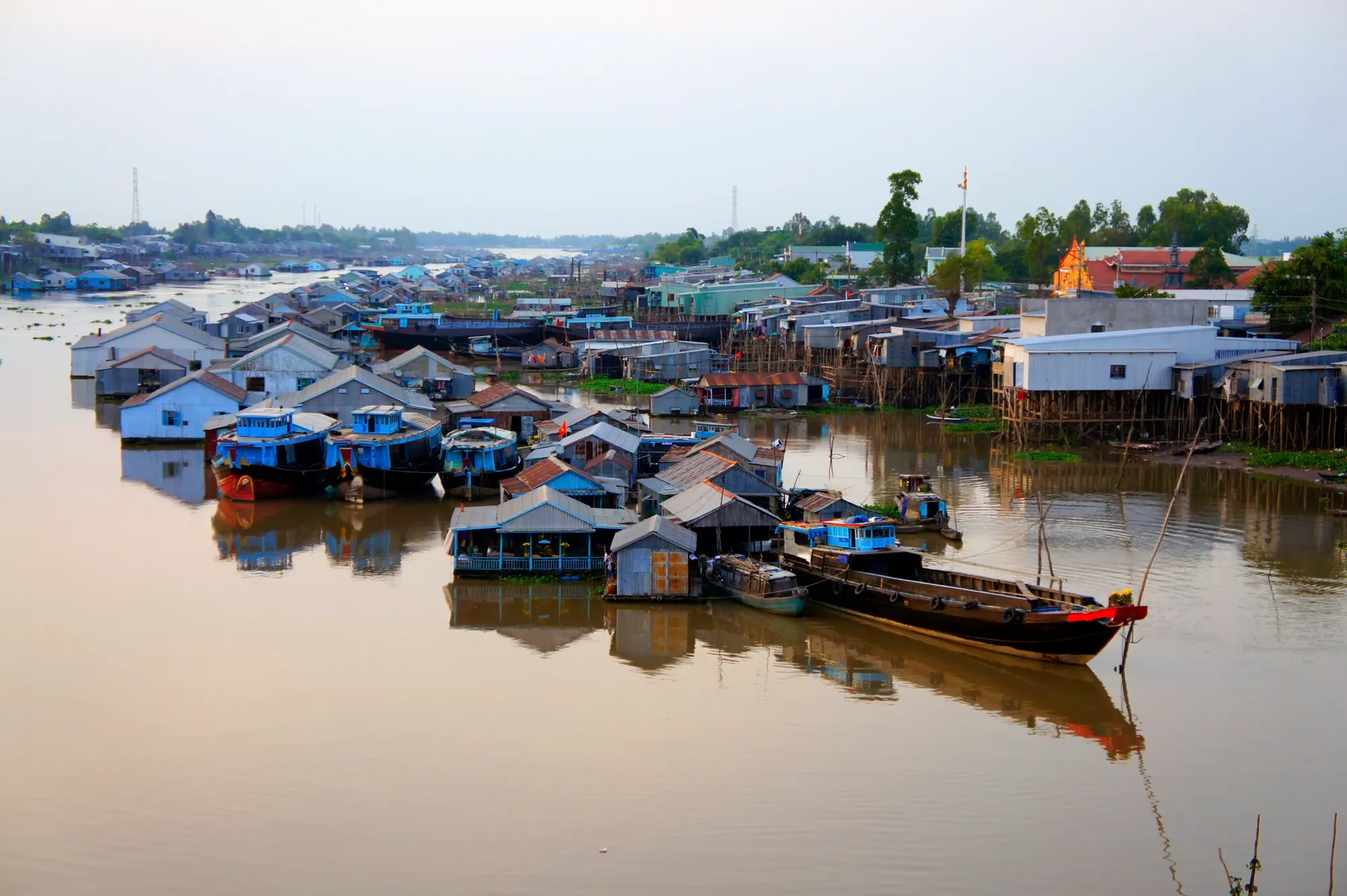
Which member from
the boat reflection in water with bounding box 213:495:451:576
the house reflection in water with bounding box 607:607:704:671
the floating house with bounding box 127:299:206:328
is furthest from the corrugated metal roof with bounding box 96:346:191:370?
the house reflection in water with bounding box 607:607:704:671

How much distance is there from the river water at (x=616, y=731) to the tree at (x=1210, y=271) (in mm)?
28988

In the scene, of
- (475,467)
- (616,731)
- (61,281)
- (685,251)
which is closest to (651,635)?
(616,731)

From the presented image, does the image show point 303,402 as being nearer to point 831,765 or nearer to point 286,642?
point 286,642

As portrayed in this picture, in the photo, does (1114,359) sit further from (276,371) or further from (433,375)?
(276,371)

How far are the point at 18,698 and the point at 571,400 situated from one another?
84.5 ft

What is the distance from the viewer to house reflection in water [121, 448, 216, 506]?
2483 cm

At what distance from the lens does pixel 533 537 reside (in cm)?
1847

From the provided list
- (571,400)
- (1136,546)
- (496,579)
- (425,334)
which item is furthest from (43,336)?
(1136,546)

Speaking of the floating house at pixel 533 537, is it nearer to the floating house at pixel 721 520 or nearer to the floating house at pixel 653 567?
the floating house at pixel 721 520

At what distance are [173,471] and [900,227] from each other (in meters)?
39.8

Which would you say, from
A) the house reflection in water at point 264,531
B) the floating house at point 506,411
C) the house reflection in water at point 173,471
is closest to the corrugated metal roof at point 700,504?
the house reflection in water at point 264,531

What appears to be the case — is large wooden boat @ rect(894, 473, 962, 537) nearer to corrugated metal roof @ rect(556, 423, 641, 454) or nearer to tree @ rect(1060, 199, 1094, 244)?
corrugated metal roof @ rect(556, 423, 641, 454)

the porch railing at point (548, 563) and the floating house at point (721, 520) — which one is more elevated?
the floating house at point (721, 520)

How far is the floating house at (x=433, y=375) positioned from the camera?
123 ft
